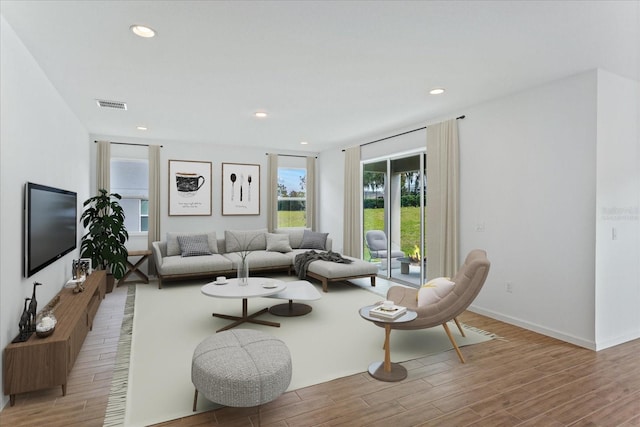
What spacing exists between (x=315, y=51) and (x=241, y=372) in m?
2.53

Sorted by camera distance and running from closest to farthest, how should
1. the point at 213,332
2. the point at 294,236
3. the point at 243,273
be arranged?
1. the point at 213,332
2. the point at 243,273
3. the point at 294,236

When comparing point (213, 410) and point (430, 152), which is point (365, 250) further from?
point (213, 410)

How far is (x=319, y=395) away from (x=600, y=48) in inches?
141

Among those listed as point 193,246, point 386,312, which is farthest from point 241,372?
point 193,246

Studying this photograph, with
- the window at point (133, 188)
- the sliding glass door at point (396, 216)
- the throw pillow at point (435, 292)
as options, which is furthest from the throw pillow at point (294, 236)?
the throw pillow at point (435, 292)

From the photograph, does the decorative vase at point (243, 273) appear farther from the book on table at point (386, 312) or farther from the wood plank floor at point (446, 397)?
the book on table at point (386, 312)

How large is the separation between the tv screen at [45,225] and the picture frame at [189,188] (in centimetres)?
266

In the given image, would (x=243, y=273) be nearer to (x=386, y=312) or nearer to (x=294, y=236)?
(x=386, y=312)

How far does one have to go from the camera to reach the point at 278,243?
7.02 meters

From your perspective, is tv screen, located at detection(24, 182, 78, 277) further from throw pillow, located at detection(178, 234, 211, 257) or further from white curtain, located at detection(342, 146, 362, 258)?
white curtain, located at detection(342, 146, 362, 258)

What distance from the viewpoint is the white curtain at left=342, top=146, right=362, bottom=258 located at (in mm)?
6980

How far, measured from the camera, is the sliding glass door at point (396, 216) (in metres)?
5.73

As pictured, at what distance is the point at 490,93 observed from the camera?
4109mm

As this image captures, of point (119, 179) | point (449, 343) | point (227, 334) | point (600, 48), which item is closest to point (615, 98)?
point (600, 48)
